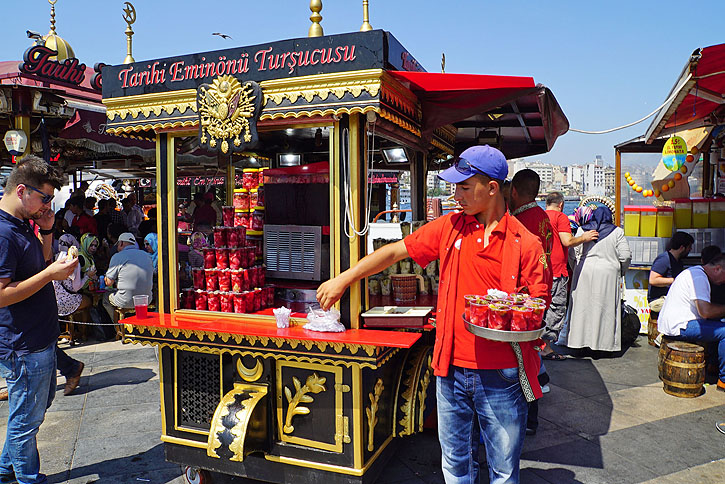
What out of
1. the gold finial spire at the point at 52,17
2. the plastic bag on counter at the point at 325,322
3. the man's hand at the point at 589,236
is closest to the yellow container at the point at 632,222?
the man's hand at the point at 589,236

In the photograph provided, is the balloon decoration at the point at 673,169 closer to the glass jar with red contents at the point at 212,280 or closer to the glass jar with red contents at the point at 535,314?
the glass jar with red contents at the point at 535,314

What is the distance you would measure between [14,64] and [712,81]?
10506 millimetres

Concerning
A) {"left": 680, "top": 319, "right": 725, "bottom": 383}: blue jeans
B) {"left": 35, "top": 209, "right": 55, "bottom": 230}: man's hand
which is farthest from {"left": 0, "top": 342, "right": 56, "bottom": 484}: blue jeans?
{"left": 680, "top": 319, "right": 725, "bottom": 383}: blue jeans

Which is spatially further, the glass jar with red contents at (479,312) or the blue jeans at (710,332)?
the blue jeans at (710,332)

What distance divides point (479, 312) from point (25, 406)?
112 inches

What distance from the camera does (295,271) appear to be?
3.90 m

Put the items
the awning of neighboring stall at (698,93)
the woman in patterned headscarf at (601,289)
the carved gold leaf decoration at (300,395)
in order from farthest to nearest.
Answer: the woman in patterned headscarf at (601,289), the awning of neighboring stall at (698,93), the carved gold leaf decoration at (300,395)

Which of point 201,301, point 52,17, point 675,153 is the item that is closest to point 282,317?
point 201,301

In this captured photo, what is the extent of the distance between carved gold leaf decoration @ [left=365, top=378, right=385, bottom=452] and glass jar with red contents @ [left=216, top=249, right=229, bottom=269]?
1.39 metres

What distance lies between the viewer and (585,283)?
6.54 m

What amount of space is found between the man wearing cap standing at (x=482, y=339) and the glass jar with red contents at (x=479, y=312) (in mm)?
158

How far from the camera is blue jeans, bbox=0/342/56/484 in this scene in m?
3.11

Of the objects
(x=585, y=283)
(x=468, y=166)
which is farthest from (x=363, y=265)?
(x=585, y=283)

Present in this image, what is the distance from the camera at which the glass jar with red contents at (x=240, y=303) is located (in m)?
3.57
